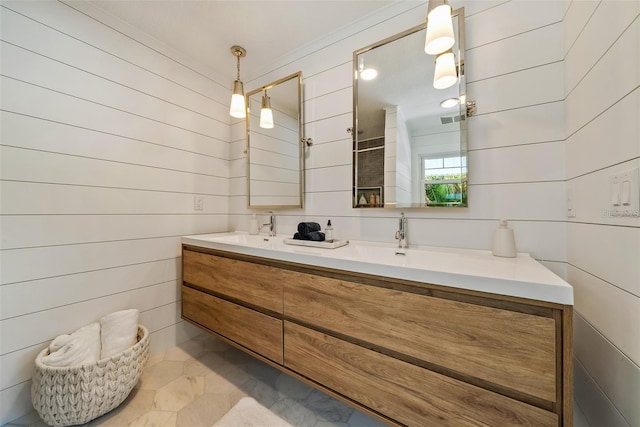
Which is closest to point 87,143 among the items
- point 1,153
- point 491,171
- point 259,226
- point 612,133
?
point 1,153

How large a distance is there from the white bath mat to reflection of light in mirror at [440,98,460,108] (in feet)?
5.77

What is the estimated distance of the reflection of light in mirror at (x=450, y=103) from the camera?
1174 millimetres

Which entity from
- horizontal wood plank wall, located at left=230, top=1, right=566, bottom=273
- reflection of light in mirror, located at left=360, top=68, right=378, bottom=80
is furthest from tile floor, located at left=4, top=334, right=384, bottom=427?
reflection of light in mirror, located at left=360, top=68, right=378, bottom=80

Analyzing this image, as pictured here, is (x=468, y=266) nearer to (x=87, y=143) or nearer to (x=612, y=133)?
(x=612, y=133)

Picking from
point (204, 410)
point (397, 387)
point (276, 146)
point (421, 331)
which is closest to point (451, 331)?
point (421, 331)

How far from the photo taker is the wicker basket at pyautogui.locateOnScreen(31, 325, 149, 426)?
107cm

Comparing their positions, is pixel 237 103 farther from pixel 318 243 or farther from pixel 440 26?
pixel 440 26

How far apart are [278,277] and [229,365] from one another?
37.5 inches

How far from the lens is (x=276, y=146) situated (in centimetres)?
187

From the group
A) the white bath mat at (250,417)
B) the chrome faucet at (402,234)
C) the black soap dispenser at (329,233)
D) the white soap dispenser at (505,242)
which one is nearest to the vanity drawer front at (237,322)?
the white bath mat at (250,417)

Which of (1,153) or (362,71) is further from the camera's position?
(362,71)

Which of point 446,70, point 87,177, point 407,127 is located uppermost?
point 446,70

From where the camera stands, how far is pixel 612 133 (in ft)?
2.27

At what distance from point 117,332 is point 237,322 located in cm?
71
